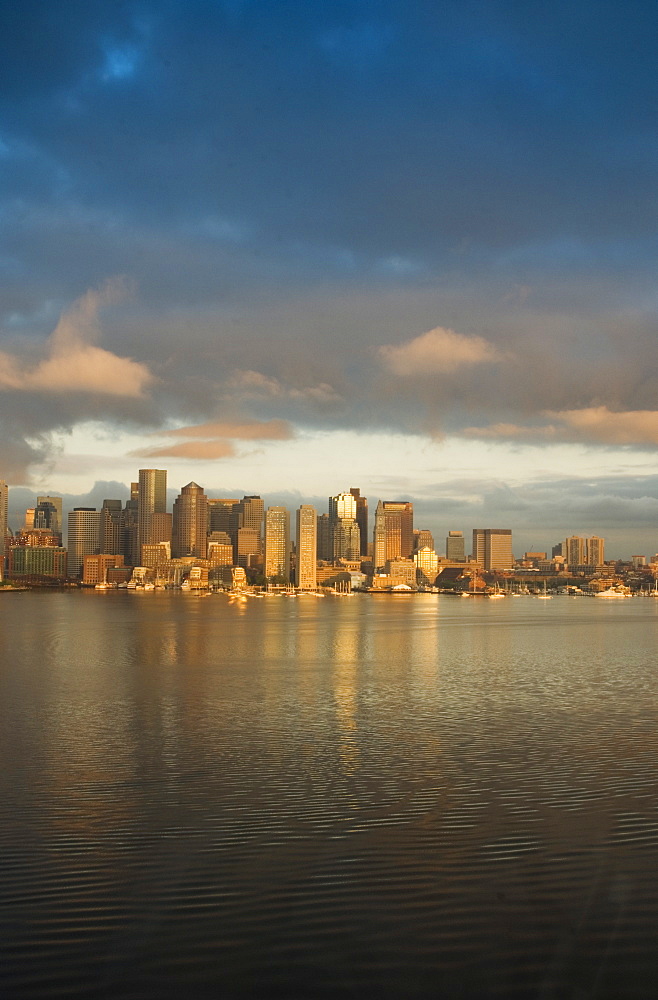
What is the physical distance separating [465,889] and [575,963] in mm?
2665

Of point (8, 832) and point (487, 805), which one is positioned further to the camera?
point (487, 805)

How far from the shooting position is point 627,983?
40.0 ft

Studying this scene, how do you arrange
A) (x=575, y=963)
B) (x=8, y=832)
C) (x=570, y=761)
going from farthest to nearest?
(x=570, y=761), (x=8, y=832), (x=575, y=963)

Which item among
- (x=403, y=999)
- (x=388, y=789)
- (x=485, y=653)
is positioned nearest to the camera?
(x=403, y=999)

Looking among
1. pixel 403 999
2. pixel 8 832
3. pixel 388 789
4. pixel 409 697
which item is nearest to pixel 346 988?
pixel 403 999

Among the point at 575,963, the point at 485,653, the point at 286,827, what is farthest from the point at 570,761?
the point at 485,653

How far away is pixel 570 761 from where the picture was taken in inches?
1000

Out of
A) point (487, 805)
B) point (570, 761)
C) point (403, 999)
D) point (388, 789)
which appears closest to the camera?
point (403, 999)

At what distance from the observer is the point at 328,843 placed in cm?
1764

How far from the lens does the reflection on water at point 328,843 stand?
492 inches

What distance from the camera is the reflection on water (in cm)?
1249

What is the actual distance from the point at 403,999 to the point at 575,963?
8.64 ft

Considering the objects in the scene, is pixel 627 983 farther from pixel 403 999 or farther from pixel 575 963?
pixel 403 999

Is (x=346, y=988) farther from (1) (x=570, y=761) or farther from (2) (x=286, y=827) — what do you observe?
(1) (x=570, y=761)
